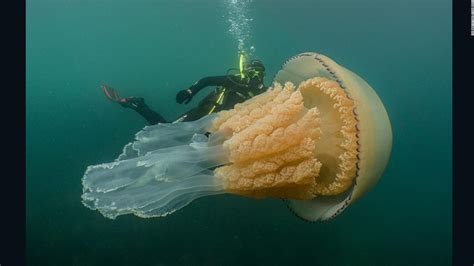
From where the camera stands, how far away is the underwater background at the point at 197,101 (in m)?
8.28

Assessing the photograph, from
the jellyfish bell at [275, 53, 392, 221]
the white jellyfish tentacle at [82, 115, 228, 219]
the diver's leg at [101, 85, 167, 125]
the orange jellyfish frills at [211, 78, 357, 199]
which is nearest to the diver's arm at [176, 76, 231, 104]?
the diver's leg at [101, 85, 167, 125]

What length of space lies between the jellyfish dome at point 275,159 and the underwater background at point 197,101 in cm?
504

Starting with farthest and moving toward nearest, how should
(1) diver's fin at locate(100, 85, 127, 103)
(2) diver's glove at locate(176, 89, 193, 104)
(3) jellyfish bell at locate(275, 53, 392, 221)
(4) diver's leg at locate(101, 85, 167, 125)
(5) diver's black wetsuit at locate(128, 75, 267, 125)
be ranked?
(1) diver's fin at locate(100, 85, 127, 103) → (4) diver's leg at locate(101, 85, 167, 125) → (2) diver's glove at locate(176, 89, 193, 104) → (5) diver's black wetsuit at locate(128, 75, 267, 125) → (3) jellyfish bell at locate(275, 53, 392, 221)

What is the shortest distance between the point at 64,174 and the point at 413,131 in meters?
21.0

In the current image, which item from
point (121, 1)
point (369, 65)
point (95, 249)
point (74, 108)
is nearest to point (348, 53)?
point (369, 65)

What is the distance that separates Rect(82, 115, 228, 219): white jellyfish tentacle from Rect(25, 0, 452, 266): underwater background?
5062mm

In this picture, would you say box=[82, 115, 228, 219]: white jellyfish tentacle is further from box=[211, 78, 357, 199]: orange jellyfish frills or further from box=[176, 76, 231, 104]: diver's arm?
box=[176, 76, 231, 104]: diver's arm

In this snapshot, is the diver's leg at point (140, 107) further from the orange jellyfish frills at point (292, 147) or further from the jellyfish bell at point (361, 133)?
the jellyfish bell at point (361, 133)

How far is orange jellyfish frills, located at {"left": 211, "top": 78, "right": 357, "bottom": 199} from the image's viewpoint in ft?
10.2

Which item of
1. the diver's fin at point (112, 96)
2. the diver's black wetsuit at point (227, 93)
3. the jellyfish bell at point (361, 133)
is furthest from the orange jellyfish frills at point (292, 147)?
the diver's fin at point (112, 96)

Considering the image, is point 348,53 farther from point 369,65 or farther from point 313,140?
point 313,140

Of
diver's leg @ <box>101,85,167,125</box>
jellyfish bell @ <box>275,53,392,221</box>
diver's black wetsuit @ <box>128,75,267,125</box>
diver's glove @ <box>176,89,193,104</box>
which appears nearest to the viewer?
jellyfish bell @ <box>275,53,392,221</box>

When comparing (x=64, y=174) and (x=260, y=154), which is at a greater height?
(x=260, y=154)

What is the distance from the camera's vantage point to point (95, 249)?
8031mm
